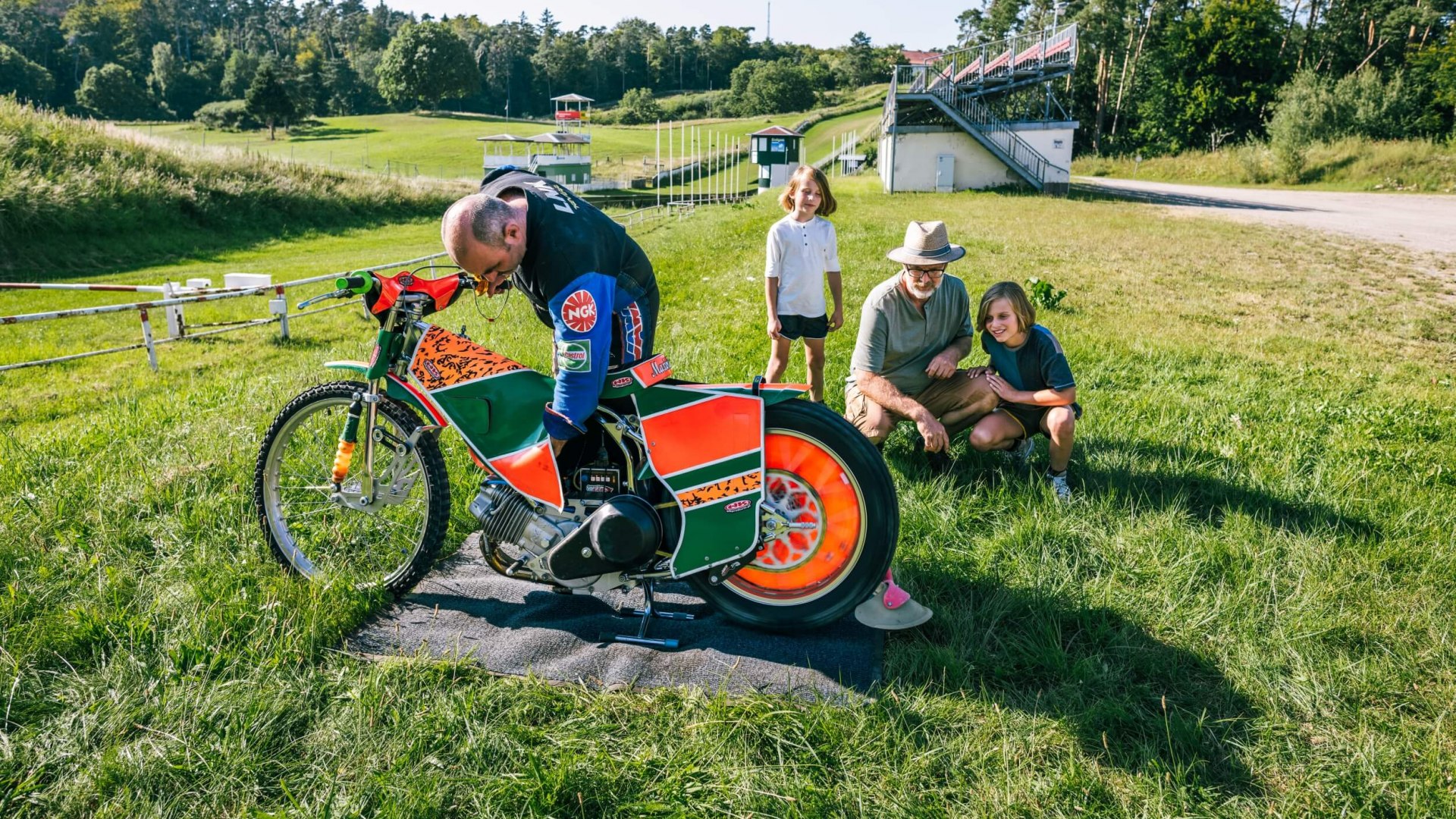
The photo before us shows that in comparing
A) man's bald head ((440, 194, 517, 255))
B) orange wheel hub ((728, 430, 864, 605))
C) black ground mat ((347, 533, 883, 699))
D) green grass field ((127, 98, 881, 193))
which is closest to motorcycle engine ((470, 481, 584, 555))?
black ground mat ((347, 533, 883, 699))

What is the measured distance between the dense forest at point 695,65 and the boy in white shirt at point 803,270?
102 feet

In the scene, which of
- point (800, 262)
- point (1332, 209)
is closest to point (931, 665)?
point (800, 262)

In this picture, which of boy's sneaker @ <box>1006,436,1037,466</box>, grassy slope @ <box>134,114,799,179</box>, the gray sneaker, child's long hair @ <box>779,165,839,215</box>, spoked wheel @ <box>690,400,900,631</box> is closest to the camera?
spoked wheel @ <box>690,400,900,631</box>

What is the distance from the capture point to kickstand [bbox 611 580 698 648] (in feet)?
10.9

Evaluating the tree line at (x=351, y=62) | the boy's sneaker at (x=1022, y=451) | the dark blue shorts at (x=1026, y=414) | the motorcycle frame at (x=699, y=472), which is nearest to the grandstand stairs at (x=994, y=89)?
the boy's sneaker at (x=1022, y=451)

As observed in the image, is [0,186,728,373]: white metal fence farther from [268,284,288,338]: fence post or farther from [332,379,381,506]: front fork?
[332,379,381,506]: front fork

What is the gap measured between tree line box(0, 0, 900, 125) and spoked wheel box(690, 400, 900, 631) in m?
86.7

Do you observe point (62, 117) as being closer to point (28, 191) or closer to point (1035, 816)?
point (28, 191)

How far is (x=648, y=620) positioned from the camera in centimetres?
345

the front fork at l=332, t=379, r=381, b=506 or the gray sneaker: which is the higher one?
the front fork at l=332, t=379, r=381, b=506

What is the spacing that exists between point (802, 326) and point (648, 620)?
11.2ft

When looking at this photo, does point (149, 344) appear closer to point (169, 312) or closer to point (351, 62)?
point (169, 312)

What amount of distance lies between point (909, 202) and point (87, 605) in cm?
2844

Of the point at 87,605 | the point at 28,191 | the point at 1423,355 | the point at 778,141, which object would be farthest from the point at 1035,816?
the point at 778,141
